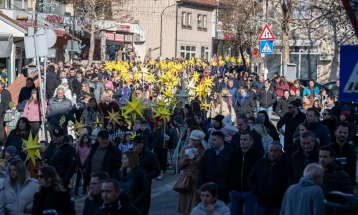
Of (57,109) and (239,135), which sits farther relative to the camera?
(57,109)

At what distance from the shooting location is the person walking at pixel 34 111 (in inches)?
794

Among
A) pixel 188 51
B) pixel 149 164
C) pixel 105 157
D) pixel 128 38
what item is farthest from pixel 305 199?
pixel 188 51

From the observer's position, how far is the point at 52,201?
9.16m

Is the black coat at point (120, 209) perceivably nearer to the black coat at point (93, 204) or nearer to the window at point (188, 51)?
the black coat at point (93, 204)

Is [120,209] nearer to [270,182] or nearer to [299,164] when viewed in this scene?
[270,182]

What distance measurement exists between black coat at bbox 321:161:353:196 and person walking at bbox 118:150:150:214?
88.6 inches

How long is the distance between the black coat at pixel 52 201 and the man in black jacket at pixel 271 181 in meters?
2.41

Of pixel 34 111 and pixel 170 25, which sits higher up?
pixel 170 25

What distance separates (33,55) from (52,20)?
32.5 meters

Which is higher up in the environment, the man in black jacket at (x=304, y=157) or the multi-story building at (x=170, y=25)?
the multi-story building at (x=170, y=25)

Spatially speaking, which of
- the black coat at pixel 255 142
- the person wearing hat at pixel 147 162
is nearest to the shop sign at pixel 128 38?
the black coat at pixel 255 142

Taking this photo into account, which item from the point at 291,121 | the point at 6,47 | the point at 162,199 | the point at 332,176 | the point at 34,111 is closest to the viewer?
the point at 332,176

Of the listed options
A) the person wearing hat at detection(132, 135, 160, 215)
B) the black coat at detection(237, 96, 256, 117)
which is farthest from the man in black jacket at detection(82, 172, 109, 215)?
the black coat at detection(237, 96, 256, 117)

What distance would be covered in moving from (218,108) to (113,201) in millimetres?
12649
